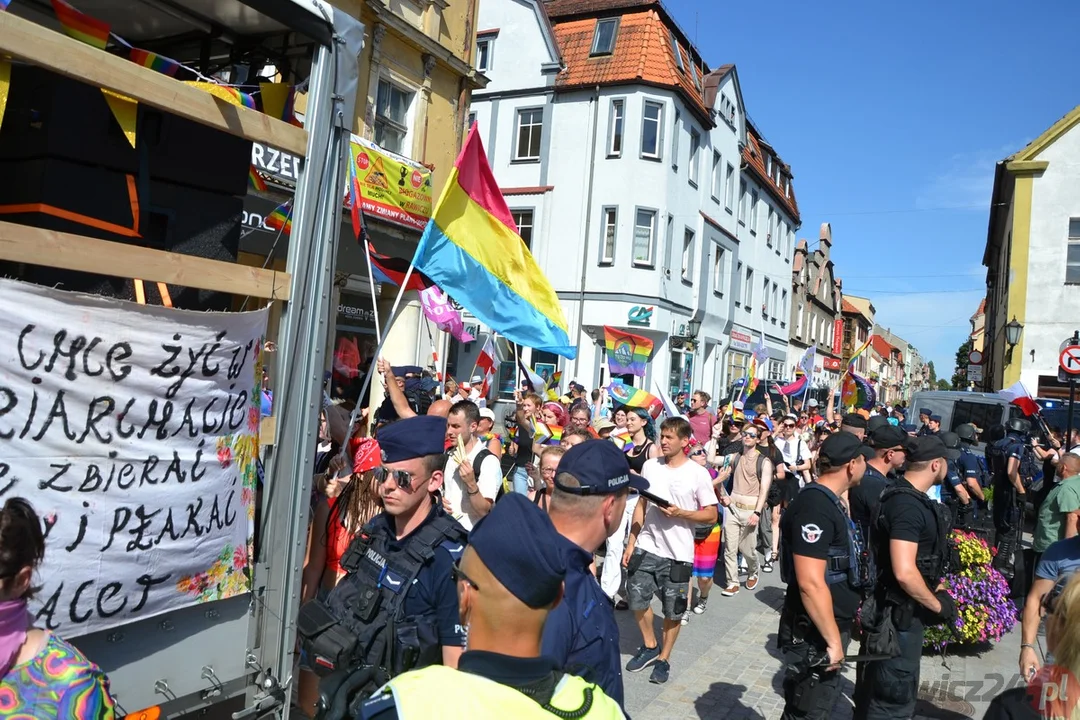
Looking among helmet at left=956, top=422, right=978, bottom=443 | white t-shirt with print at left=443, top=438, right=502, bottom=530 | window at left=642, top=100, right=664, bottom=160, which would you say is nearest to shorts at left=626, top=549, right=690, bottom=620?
white t-shirt with print at left=443, top=438, right=502, bottom=530

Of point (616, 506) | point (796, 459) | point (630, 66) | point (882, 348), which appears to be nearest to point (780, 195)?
point (630, 66)

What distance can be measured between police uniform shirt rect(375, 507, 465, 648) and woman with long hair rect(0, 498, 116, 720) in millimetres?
1005

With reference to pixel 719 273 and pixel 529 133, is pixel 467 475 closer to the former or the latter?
pixel 529 133

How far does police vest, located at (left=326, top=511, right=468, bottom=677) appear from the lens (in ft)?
9.10

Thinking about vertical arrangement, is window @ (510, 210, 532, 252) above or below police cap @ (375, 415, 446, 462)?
above

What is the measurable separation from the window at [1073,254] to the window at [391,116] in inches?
769

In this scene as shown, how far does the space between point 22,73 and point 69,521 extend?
210 cm

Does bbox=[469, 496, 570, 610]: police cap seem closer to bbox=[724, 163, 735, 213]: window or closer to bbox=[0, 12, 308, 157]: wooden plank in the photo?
bbox=[0, 12, 308, 157]: wooden plank

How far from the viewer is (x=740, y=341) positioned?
Result: 112ft

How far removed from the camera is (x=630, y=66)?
24.8 metres

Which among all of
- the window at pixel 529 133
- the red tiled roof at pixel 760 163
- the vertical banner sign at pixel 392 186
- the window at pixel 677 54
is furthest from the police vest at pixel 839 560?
the red tiled roof at pixel 760 163

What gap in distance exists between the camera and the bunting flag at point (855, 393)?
2002cm

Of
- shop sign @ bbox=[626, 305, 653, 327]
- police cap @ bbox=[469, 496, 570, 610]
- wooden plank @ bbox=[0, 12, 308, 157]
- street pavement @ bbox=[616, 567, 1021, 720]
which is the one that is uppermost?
shop sign @ bbox=[626, 305, 653, 327]

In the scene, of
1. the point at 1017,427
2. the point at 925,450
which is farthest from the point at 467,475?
the point at 1017,427
